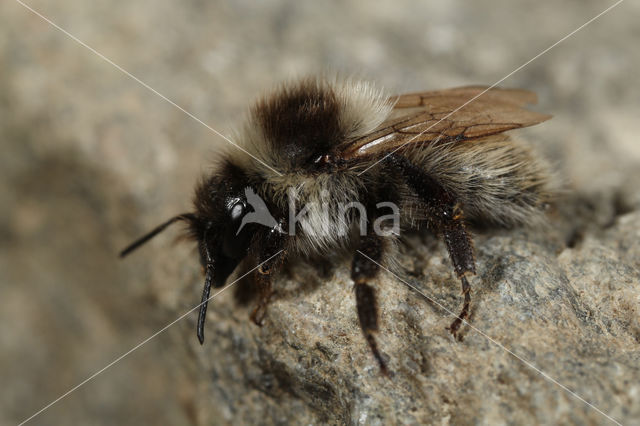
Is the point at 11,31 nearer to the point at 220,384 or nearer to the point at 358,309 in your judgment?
the point at 220,384

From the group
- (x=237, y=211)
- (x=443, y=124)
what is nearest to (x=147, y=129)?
(x=237, y=211)

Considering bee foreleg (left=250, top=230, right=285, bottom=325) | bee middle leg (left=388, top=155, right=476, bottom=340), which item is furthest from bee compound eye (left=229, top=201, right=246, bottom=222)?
bee middle leg (left=388, top=155, right=476, bottom=340)

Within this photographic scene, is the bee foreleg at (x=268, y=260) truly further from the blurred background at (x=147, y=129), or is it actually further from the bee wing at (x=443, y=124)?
the blurred background at (x=147, y=129)

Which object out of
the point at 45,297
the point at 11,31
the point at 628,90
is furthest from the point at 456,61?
the point at 45,297

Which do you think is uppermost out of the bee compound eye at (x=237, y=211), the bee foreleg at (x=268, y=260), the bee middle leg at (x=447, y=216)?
the bee middle leg at (x=447, y=216)

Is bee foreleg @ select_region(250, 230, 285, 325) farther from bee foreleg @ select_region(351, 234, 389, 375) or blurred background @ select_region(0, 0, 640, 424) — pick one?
blurred background @ select_region(0, 0, 640, 424)

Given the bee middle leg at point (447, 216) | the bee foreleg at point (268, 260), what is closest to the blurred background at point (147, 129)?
the bee foreleg at point (268, 260)
